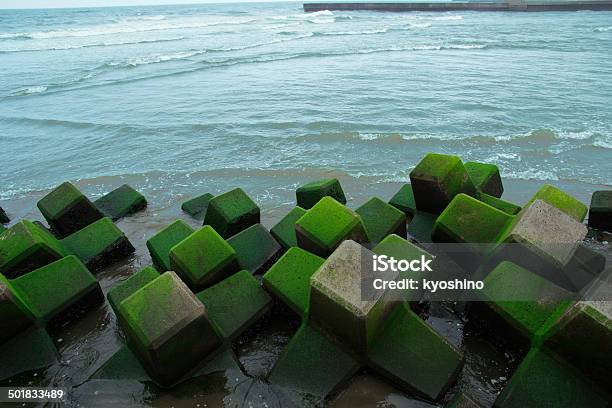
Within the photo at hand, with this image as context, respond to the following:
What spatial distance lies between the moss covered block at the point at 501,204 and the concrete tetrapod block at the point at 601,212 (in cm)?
133

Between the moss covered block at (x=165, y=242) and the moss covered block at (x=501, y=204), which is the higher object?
the moss covered block at (x=165, y=242)

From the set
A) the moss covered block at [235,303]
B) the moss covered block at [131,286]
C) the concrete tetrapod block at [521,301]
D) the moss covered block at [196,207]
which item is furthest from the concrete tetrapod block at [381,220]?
the moss covered block at [196,207]

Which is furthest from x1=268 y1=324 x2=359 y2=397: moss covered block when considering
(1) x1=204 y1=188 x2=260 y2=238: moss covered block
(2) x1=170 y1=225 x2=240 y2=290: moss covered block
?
(1) x1=204 y1=188 x2=260 y2=238: moss covered block

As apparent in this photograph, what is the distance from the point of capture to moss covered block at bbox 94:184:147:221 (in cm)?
703

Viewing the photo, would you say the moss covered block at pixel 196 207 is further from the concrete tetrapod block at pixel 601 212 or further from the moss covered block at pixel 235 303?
the concrete tetrapod block at pixel 601 212

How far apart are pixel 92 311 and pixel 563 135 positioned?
34.1 feet

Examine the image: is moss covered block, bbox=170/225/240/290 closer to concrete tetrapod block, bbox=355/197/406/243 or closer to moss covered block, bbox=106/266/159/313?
moss covered block, bbox=106/266/159/313

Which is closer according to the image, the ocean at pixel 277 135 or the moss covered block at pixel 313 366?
the moss covered block at pixel 313 366

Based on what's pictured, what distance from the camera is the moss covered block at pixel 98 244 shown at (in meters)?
5.33

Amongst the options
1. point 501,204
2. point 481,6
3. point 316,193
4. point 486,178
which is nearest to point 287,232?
point 316,193

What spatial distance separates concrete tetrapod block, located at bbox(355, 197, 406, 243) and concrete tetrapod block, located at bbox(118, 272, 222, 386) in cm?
220

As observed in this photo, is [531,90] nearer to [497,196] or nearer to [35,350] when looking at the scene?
[497,196]

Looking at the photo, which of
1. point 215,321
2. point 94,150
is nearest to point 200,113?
point 94,150

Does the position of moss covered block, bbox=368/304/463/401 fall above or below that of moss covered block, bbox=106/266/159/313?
below
